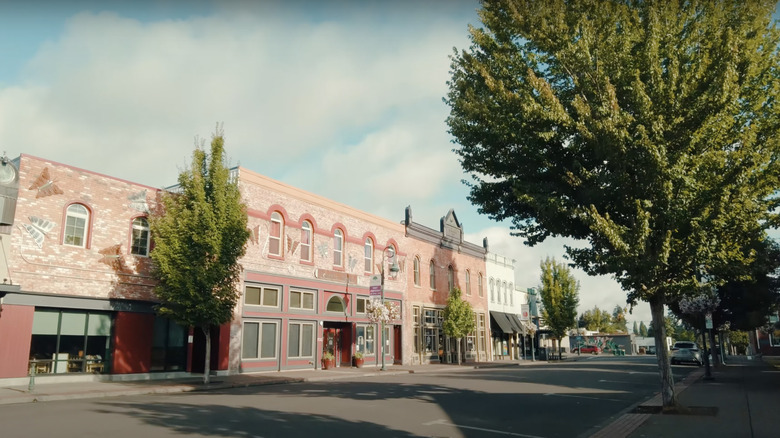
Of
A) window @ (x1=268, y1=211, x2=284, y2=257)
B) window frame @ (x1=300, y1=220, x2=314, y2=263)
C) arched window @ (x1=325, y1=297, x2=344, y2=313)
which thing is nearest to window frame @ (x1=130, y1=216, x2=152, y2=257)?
window @ (x1=268, y1=211, x2=284, y2=257)

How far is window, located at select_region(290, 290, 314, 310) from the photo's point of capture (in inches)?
1033

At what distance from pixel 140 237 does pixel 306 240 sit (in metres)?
8.35

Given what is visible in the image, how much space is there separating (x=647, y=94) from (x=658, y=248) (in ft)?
11.4

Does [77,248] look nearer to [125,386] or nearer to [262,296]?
[125,386]

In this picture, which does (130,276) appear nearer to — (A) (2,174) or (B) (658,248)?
(A) (2,174)

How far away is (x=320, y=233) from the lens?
28.0 m

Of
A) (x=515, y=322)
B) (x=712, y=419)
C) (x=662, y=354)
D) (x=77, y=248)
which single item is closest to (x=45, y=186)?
(x=77, y=248)

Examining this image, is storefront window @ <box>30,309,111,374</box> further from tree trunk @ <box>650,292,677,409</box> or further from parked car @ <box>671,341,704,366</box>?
parked car @ <box>671,341,704,366</box>

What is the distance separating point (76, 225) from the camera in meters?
19.2

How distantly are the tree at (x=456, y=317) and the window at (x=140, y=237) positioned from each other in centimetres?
2025

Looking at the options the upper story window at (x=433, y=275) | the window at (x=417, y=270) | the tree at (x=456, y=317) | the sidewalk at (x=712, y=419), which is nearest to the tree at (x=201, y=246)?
the sidewalk at (x=712, y=419)

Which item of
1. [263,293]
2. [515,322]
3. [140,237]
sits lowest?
[515,322]

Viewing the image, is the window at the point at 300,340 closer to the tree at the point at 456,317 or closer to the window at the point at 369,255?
the window at the point at 369,255

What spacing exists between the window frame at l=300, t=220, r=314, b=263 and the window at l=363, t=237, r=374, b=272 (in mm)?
4644
